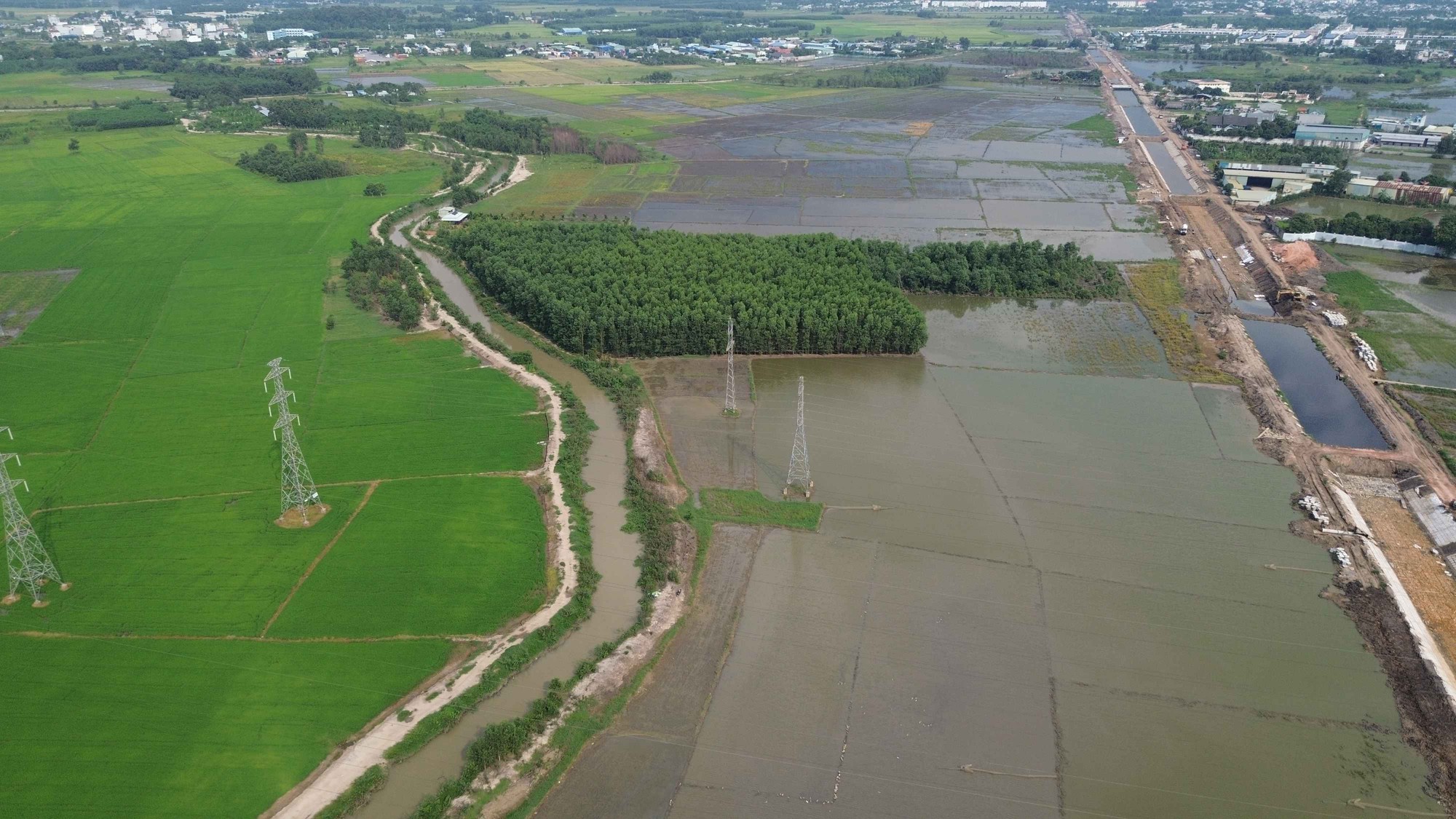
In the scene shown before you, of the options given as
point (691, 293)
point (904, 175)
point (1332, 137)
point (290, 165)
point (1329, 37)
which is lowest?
point (691, 293)

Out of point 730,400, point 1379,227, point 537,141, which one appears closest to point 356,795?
point 730,400

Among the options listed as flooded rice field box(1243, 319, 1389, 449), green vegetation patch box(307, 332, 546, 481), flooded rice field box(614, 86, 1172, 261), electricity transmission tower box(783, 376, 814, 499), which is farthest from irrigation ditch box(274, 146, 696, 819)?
flooded rice field box(1243, 319, 1389, 449)

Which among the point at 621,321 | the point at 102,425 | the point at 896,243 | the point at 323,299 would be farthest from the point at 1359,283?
the point at 102,425

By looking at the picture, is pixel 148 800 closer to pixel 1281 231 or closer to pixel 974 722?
pixel 974 722

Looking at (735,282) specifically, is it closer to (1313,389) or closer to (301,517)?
(301,517)

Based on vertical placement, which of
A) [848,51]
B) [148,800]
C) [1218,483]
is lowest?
[148,800]

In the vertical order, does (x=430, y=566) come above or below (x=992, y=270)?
below

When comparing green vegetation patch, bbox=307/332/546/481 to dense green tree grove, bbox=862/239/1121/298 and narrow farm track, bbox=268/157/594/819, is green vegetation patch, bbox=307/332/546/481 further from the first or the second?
dense green tree grove, bbox=862/239/1121/298
